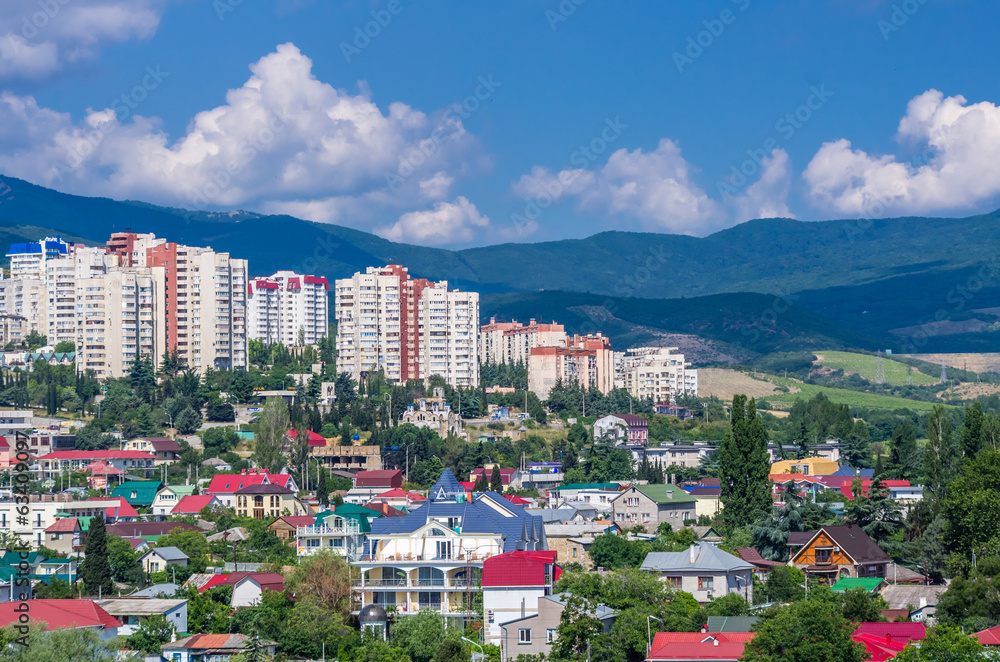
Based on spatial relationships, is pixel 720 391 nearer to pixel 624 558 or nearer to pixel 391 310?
pixel 391 310

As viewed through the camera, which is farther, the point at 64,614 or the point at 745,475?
the point at 745,475

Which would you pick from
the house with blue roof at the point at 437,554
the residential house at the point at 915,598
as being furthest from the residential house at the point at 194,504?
the residential house at the point at 915,598

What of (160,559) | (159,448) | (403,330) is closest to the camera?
(160,559)

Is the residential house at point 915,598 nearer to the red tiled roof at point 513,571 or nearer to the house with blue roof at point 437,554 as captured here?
the red tiled roof at point 513,571

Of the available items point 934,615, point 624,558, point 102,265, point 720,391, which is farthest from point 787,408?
point 934,615

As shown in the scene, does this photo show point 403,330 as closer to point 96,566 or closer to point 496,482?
point 496,482

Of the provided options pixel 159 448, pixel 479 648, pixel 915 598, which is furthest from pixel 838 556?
pixel 159 448
